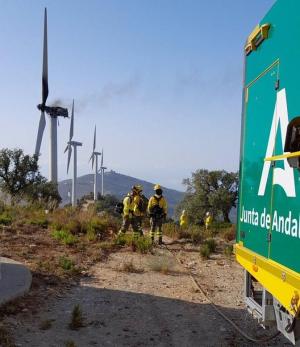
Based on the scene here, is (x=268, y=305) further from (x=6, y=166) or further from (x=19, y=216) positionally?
(x=6, y=166)

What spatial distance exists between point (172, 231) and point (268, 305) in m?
13.8

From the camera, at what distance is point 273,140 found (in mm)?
4512

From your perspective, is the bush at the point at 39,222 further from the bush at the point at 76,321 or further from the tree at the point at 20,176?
the tree at the point at 20,176

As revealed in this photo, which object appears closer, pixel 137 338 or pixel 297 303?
pixel 297 303

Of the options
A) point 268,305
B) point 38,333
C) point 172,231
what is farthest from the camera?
point 172,231

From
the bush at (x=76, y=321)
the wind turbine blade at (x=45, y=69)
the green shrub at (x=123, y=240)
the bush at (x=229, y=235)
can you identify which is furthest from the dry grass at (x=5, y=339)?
the wind turbine blade at (x=45, y=69)

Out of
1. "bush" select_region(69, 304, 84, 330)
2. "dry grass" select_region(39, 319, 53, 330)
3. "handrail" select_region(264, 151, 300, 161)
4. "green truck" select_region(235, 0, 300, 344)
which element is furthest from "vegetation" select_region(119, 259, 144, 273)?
"handrail" select_region(264, 151, 300, 161)

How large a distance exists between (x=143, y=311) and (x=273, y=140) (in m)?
4.81

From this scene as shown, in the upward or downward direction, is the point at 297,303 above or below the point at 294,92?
below

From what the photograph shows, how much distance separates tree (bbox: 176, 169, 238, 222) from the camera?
2470 inches

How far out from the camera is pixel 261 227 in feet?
15.8

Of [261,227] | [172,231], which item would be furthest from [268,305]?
[172,231]

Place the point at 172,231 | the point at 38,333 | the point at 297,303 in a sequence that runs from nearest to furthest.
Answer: the point at 297,303
the point at 38,333
the point at 172,231

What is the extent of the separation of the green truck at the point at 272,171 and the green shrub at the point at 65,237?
9445 millimetres
